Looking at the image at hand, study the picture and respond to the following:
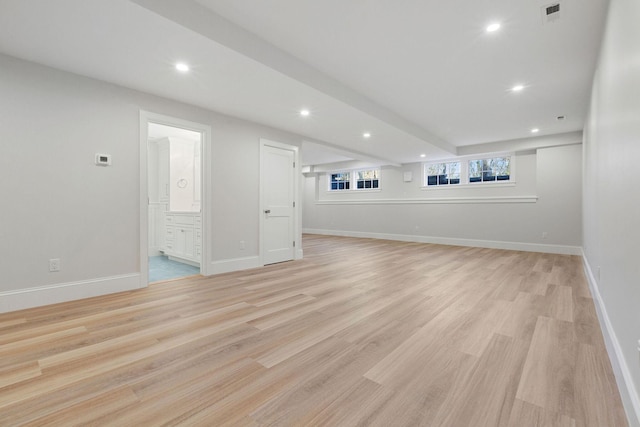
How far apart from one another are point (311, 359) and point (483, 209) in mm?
6563

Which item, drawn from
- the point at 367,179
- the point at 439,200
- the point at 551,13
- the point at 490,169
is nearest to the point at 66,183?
the point at 551,13

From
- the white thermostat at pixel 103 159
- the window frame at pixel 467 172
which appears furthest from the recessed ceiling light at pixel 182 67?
the window frame at pixel 467 172

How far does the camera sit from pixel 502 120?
16.1ft

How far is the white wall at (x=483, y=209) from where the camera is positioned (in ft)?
19.0

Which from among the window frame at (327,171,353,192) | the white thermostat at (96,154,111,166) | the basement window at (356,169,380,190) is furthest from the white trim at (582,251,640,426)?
the window frame at (327,171,353,192)

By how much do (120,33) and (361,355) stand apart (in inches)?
117

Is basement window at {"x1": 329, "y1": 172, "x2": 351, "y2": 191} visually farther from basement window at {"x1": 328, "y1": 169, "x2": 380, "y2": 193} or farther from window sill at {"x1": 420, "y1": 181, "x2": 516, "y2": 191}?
window sill at {"x1": 420, "y1": 181, "x2": 516, "y2": 191}

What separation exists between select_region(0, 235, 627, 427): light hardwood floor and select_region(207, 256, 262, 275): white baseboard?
2.28 feet

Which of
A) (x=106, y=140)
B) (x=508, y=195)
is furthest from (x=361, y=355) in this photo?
(x=508, y=195)

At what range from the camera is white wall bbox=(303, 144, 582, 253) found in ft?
19.0

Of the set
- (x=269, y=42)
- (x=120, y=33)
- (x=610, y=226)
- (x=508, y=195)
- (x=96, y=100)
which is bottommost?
(x=610, y=226)

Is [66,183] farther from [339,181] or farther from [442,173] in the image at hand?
[339,181]

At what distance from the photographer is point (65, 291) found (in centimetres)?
282

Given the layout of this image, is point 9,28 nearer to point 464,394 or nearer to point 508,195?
point 464,394
